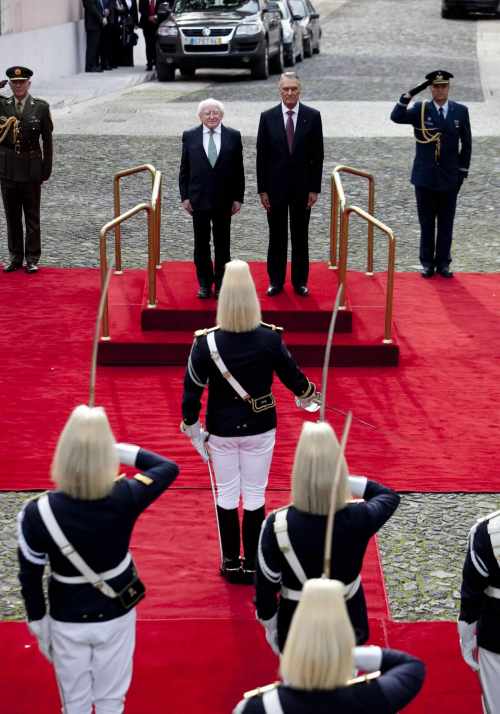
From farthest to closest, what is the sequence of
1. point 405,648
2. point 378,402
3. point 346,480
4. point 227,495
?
point 378,402, point 227,495, point 405,648, point 346,480

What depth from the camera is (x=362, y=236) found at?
1379 cm

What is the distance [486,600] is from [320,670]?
1496mm

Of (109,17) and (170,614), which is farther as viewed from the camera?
(109,17)

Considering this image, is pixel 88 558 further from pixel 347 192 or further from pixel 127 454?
pixel 347 192

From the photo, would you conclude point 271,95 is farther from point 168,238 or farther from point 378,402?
point 378,402

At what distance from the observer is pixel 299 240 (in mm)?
10430

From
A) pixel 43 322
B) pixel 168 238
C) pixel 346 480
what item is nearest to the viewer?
pixel 346 480

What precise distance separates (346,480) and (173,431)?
4.25 m

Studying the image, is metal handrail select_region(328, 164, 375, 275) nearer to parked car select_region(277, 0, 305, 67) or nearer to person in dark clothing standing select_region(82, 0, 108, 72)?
person in dark clothing standing select_region(82, 0, 108, 72)

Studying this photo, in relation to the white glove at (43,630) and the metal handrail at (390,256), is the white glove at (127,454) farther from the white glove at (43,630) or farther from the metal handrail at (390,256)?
the metal handrail at (390,256)

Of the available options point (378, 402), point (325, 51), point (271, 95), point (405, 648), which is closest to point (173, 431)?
point (378, 402)

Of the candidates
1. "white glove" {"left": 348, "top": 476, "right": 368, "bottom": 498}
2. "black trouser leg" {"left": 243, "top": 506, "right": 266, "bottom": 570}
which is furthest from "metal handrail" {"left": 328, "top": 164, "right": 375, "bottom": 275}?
"white glove" {"left": 348, "top": 476, "right": 368, "bottom": 498}

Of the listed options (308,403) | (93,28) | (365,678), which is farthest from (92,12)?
(365,678)

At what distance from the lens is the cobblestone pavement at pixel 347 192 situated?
6.98 metres
